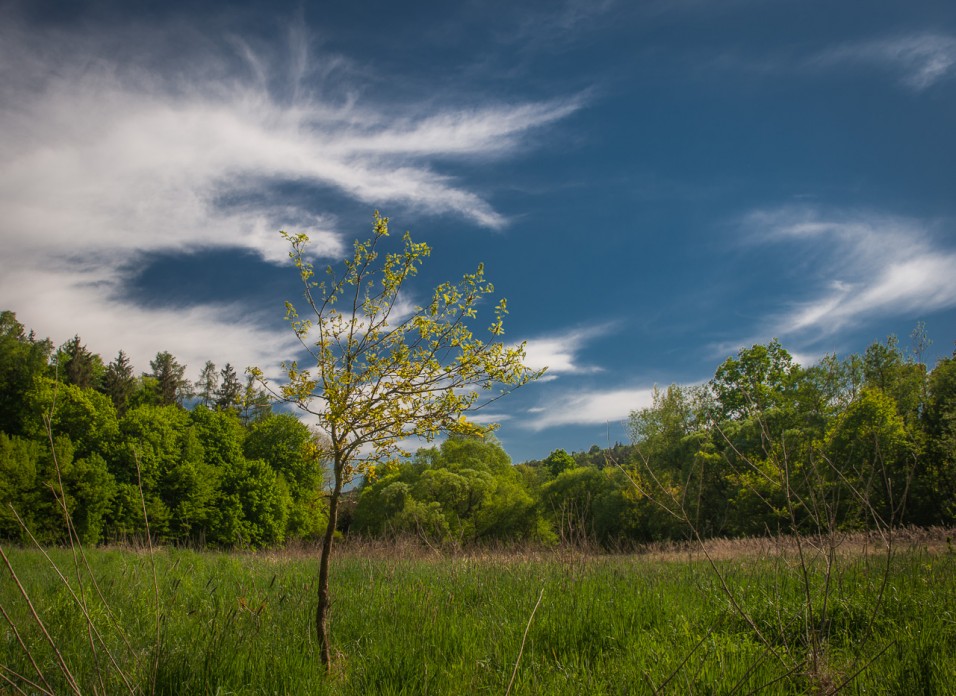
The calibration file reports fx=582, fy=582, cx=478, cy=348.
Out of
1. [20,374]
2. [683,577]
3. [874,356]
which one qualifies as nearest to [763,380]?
[874,356]

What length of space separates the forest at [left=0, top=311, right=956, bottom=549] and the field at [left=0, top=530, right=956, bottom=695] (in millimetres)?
14775

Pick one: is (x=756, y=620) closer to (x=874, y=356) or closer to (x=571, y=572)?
(x=571, y=572)

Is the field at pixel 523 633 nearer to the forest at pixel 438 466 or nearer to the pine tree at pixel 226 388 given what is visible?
the forest at pixel 438 466

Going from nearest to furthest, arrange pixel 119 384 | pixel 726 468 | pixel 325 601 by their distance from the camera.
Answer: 1. pixel 325 601
2. pixel 726 468
3. pixel 119 384

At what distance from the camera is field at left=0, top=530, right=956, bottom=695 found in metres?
4.31

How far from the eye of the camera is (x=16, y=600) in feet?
26.9

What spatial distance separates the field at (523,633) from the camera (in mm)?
4309

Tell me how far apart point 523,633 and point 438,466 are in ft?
162

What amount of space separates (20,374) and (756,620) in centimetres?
4456

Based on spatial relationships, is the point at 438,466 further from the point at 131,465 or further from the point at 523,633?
the point at 523,633

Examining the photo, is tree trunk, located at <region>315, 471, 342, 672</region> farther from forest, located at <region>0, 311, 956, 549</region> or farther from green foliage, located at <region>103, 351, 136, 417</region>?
green foliage, located at <region>103, 351, 136, 417</region>

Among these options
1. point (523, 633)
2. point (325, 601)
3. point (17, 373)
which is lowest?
point (523, 633)

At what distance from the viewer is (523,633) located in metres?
4.20

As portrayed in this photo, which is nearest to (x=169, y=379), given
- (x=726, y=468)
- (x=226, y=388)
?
(x=226, y=388)
